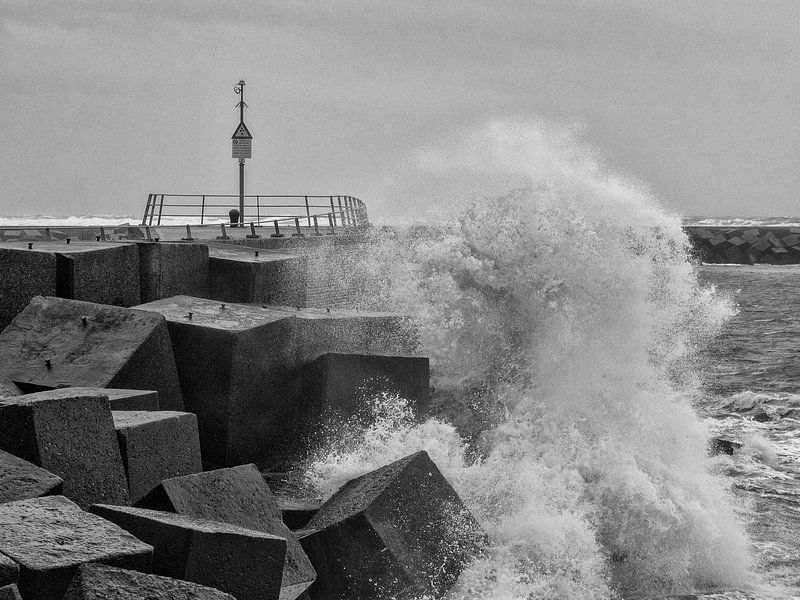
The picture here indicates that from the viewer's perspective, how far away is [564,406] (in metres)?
7.38

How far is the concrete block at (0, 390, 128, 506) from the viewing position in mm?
3768

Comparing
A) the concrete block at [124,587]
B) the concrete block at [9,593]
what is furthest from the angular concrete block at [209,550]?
the concrete block at [9,593]

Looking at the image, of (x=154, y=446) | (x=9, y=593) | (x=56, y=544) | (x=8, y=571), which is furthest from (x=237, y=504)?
(x=9, y=593)

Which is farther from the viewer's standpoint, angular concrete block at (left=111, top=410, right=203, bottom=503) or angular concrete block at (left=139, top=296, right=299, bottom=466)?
angular concrete block at (left=139, top=296, right=299, bottom=466)

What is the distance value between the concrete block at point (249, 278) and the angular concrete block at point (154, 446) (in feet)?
9.70

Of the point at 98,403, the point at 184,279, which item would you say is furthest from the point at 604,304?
the point at 98,403

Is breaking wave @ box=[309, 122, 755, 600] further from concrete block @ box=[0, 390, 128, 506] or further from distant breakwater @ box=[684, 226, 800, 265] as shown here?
distant breakwater @ box=[684, 226, 800, 265]

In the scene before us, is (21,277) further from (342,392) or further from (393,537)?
(393,537)

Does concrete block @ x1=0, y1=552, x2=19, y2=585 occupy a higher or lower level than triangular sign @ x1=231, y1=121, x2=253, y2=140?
lower

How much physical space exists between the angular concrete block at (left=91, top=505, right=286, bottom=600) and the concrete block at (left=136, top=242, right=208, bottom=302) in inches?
142

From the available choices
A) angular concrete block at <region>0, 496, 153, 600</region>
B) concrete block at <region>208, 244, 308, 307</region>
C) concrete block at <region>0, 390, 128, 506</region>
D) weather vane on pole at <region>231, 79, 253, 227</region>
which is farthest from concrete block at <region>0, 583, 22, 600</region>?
weather vane on pole at <region>231, 79, 253, 227</region>

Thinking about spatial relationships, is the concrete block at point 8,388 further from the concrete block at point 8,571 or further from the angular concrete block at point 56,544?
the concrete block at point 8,571

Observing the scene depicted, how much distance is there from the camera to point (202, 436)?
591 cm

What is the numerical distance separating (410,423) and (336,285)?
5344 millimetres
